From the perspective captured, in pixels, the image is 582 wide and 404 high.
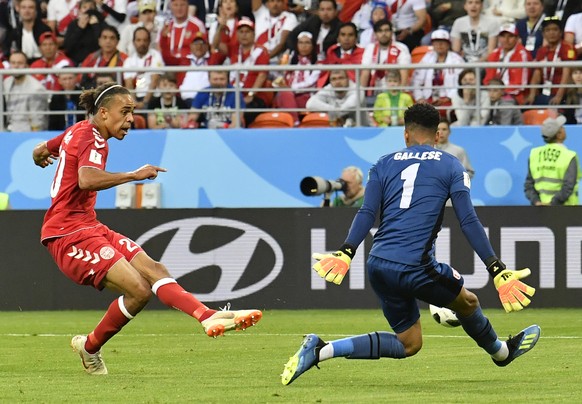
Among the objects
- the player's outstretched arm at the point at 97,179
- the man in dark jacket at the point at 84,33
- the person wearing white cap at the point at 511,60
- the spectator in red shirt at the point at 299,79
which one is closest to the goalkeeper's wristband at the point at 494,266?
the player's outstretched arm at the point at 97,179

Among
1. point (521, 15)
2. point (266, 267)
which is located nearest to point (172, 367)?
point (266, 267)

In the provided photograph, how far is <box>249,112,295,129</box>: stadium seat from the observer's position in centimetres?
1953

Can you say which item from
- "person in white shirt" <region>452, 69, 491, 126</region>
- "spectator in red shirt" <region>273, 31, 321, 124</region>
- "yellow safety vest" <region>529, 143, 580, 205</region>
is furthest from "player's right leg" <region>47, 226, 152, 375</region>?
"spectator in red shirt" <region>273, 31, 321, 124</region>

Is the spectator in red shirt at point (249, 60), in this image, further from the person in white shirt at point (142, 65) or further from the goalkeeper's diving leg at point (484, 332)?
the goalkeeper's diving leg at point (484, 332)

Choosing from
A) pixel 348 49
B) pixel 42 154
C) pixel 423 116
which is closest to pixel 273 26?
pixel 348 49

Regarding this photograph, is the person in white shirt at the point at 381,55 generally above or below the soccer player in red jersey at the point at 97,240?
above

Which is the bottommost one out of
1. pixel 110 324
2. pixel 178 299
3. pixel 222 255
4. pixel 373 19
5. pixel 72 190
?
pixel 222 255

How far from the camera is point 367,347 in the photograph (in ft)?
27.2

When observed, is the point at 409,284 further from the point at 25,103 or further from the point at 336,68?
the point at 25,103

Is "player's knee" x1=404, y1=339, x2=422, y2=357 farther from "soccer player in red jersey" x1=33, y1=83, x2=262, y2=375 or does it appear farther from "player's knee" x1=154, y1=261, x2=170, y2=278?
"player's knee" x1=154, y1=261, x2=170, y2=278

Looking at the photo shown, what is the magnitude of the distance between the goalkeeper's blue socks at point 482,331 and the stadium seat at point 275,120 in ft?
36.0

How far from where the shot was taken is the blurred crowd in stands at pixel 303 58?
18734 millimetres

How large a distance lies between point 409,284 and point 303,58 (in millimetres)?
11891

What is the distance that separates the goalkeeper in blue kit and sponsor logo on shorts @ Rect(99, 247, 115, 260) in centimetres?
168
